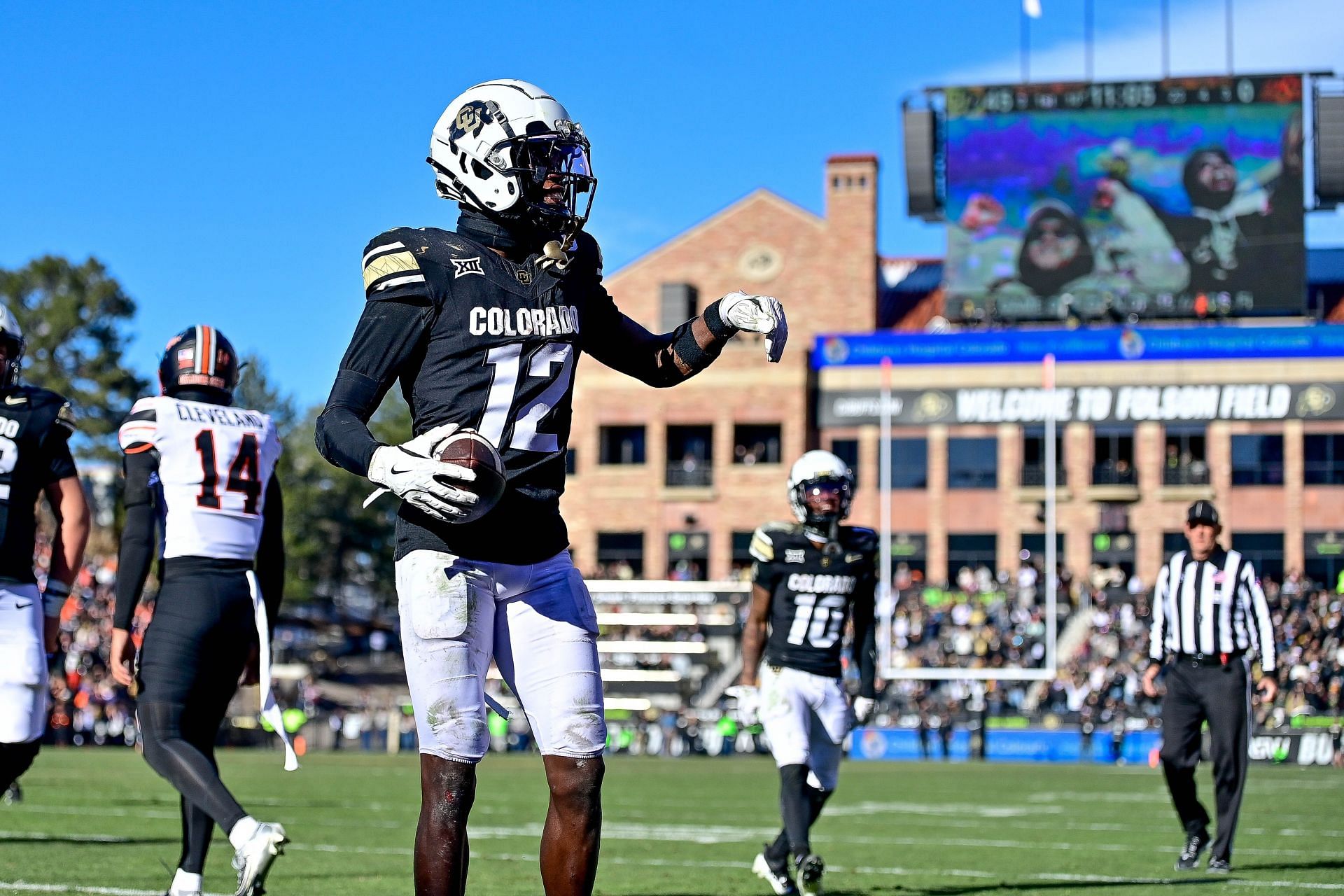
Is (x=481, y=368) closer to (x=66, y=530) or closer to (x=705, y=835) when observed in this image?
(x=66, y=530)

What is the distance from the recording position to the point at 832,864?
10055mm

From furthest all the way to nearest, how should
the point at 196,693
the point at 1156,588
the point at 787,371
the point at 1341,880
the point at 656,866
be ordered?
the point at 787,371 → the point at 1156,588 → the point at 656,866 → the point at 1341,880 → the point at 196,693

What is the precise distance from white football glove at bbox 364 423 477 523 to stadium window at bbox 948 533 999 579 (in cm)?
4529

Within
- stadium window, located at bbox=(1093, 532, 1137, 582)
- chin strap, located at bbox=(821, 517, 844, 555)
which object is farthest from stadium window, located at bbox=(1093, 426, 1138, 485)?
chin strap, located at bbox=(821, 517, 844, 555)

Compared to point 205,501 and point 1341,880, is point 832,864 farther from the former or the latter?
point 205,501

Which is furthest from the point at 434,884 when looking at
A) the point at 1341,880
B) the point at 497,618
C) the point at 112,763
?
the point at 112,763

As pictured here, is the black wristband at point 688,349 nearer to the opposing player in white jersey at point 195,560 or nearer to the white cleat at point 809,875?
the opposing player in white jersey at point 195,560

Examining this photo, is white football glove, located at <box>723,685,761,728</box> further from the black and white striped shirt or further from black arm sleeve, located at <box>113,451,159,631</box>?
black arm sleeve, located at <box>113,451,159,631</box>

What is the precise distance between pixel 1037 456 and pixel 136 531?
43625 mm

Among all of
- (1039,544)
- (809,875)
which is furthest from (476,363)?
(1039,544)

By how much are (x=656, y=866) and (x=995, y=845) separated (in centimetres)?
273

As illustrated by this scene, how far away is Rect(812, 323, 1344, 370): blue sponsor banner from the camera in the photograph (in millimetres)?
46812

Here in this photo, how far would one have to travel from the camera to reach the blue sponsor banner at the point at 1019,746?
32938mm

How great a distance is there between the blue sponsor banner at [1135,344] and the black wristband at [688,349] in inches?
1704
